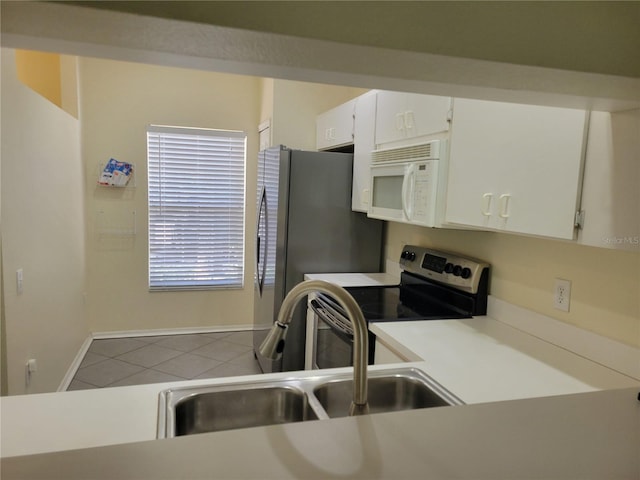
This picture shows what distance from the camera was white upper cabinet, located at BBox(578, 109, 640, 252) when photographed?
45.9 inches

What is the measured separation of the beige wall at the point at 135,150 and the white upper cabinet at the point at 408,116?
2082mm

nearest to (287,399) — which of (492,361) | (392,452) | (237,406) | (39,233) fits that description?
(237,406)

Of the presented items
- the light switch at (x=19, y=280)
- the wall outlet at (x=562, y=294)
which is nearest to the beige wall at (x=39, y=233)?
the light switch at (x=19, y=280)

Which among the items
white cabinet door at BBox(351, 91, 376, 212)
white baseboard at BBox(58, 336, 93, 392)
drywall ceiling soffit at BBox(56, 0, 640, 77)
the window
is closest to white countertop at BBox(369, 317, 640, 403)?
drywall ceiling soffit at BBox(56, 0, 640, 77)

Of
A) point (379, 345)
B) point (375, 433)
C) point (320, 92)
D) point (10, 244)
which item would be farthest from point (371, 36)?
point (320, 92)

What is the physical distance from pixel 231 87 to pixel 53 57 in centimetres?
149

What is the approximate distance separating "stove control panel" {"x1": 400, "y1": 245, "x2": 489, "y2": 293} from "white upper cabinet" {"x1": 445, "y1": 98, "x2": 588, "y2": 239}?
15.3 inches

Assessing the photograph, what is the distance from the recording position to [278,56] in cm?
77

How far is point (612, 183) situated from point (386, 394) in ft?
3.09

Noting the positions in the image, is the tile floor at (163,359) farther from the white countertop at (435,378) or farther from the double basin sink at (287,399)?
the double basin sink at (287,399)

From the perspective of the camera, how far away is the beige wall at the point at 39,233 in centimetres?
220

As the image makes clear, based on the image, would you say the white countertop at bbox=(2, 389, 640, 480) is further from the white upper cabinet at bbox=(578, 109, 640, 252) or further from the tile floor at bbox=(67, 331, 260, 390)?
the tile floor at bbox=(67, 331, 260, 390)

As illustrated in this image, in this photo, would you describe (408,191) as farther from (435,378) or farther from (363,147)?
(435,378)

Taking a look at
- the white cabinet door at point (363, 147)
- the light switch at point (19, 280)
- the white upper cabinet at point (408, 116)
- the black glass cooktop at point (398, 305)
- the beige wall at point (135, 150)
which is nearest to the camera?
the white upper cabinet at point (408, 116)
